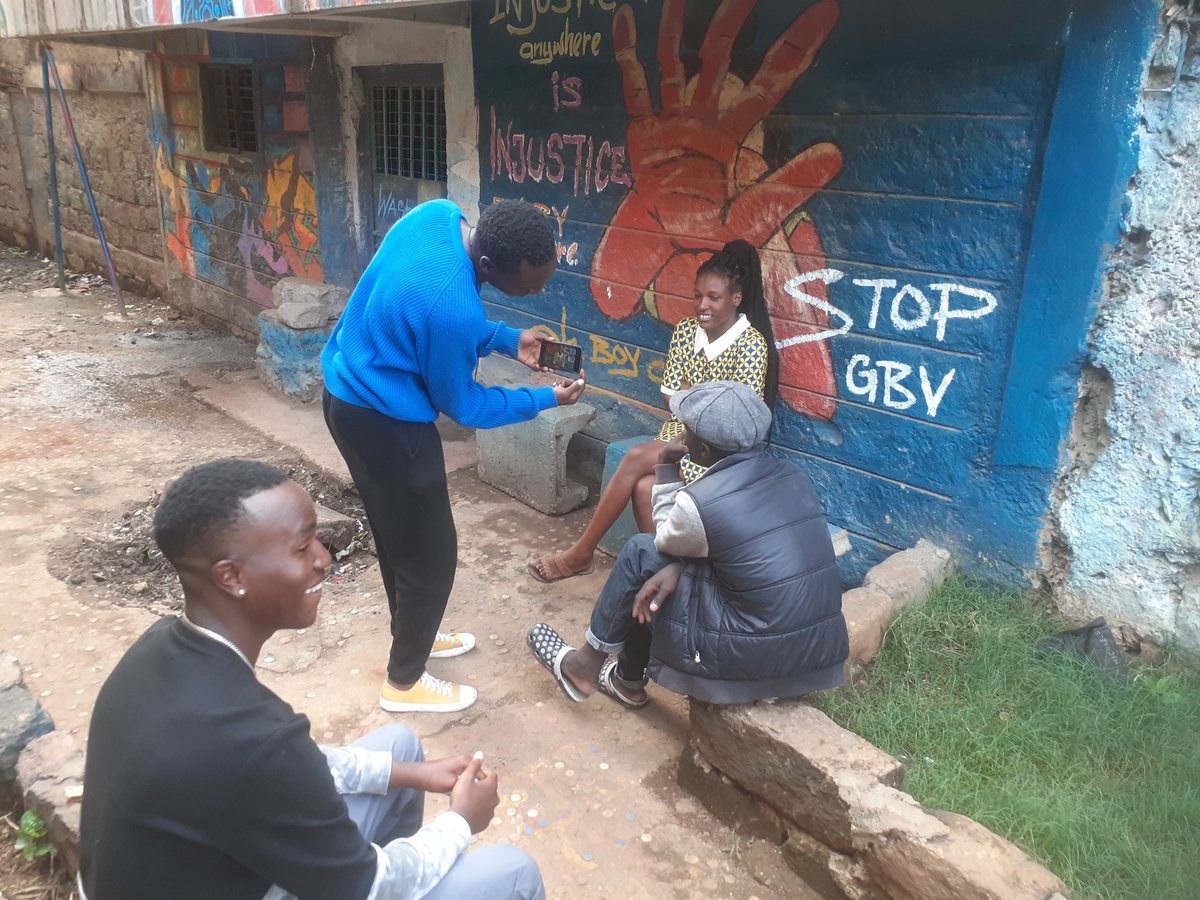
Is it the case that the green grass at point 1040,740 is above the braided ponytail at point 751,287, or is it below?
below

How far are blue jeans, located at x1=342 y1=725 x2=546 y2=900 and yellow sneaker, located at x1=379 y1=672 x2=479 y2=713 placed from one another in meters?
1.11

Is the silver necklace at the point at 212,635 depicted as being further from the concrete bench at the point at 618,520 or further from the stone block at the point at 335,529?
the stone block at the point at 335,529

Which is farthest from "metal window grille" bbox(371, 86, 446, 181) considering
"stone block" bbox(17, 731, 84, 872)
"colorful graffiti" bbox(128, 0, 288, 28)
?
"stone block" bbox(17, 731, 84, 872)

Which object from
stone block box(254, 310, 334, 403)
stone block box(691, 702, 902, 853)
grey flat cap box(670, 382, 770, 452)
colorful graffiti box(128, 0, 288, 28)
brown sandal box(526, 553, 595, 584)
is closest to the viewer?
stone block box(691, 702, 902, 853)

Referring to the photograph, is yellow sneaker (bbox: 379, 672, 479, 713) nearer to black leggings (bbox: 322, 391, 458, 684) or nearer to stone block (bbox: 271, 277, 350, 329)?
black leggings (bbox: 322, 391, 458, 684)

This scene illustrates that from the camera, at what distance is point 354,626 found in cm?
360

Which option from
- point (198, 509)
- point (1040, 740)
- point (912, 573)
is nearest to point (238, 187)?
point (912, 573)

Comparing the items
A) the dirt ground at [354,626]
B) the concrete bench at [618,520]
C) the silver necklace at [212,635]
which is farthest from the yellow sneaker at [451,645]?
the silver necklace at [212,635]

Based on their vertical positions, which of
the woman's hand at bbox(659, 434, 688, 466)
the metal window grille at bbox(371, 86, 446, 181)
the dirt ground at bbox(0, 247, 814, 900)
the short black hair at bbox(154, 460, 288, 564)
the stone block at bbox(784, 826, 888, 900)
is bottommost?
the dirt ground at bbox(0, 247, 814, 900)

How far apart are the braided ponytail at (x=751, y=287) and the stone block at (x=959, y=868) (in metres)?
2.02

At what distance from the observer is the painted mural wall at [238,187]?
22.6 feet

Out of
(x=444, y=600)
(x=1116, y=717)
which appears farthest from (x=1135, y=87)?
(x=444, y=600)

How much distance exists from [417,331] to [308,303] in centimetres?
436

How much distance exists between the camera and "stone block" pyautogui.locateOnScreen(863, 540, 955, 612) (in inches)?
121
